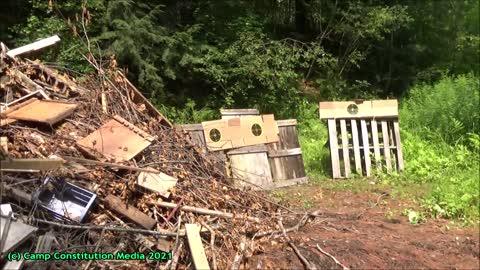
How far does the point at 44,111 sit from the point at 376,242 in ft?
11.7

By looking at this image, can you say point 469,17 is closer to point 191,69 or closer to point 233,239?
point 191,69

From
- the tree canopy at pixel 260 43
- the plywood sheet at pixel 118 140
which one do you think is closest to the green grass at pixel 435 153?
the tree canopy at pixel 260 43

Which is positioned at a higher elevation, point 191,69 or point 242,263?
point 191,69

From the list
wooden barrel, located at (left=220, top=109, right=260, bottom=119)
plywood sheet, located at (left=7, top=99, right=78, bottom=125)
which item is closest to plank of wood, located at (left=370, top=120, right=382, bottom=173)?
wooden barrel, located at (left=220, top=109, right=260, bottom=119)

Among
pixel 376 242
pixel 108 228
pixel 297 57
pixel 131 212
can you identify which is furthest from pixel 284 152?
pixel 108 228

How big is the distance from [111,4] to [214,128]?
3.47 meters

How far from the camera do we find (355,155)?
7.54 meters

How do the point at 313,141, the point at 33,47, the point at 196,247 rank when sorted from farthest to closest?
the point at 313,141 → the point at 33,47 → the point at 196,247

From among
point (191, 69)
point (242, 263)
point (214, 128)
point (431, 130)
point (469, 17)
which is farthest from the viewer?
point (469, 17)

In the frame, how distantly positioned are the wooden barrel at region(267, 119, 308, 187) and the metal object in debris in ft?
10.7

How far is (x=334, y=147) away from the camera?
7.58m

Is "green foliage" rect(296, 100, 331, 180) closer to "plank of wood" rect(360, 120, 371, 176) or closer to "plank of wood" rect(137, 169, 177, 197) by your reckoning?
"plank of wood" rect(360, 120, 371, 176)

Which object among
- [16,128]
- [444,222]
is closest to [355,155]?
[444,222]

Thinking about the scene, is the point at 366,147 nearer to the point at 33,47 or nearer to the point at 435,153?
the point at 435,153
